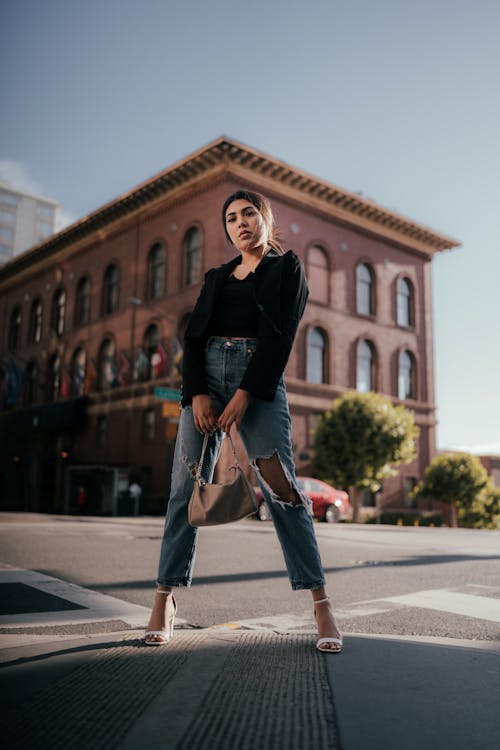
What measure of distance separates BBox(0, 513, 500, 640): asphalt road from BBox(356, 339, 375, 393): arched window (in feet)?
77.7

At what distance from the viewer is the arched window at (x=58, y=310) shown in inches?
1543

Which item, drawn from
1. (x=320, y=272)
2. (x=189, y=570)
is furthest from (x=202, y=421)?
(x=320, y=272)

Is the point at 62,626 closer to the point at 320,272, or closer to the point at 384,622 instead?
the point at 384,622

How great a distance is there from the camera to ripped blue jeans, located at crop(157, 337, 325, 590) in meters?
3.01

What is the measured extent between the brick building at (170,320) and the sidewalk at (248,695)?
2437cm

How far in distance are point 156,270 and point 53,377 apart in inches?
435

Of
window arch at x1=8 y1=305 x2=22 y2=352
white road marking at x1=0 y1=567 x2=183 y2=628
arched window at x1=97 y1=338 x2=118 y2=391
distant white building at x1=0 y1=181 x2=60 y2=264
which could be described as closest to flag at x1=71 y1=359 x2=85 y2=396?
arched window at x1=97 y1=338 x2=118 y2=391

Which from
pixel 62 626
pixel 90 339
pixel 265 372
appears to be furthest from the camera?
pixel 90 339

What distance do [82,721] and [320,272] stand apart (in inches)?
1223

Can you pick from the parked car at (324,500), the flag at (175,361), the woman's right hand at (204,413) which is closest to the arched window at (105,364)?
the flag at (175,361)

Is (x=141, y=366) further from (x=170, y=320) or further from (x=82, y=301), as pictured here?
(x=82, y=301)

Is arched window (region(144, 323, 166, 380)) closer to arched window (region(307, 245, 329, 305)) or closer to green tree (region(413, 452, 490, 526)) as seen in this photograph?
arched window (region(307, 245, 329, 305))

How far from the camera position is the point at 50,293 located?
132 ft

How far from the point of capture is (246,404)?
9.83ft
